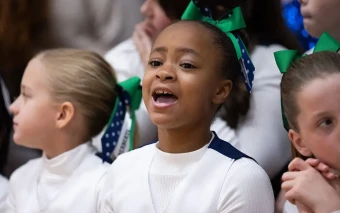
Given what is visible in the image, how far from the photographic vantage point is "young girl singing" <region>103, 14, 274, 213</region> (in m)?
1.11

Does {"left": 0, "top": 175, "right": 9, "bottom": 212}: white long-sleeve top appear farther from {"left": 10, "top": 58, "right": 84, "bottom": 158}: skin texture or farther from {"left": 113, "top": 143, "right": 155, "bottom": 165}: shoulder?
{"left": 113, "top": 143, "right": 155, "bottom": 165}: shoulder

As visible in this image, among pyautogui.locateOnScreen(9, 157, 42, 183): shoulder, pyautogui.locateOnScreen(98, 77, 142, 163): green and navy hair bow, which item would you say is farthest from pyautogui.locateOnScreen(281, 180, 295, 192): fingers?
pyautogui.locateOnScreen(9, 157, 42, 183): shoulder

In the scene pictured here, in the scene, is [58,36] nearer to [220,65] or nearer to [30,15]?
[30,15]

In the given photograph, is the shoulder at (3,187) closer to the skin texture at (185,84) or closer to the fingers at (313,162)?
the skin texture at (185,84)

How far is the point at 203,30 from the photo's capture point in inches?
46.2

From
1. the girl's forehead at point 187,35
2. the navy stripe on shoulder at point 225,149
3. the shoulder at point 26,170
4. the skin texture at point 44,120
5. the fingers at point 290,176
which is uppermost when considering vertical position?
the girl's forehead at point 187,35

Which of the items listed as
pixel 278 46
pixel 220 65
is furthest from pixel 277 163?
pixel 220 65

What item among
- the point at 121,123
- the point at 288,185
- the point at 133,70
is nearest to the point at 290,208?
the point at 288,185

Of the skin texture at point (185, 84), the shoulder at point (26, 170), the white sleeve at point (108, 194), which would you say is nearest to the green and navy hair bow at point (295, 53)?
the skin texture at point (185, 84)

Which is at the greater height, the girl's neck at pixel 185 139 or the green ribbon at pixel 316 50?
the green ribbon at pixel 316 50

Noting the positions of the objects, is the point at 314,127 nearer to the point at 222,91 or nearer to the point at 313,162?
the point at 313,162

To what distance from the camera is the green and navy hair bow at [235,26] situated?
1.22 m

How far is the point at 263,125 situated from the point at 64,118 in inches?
16.5

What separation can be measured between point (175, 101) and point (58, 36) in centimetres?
94
